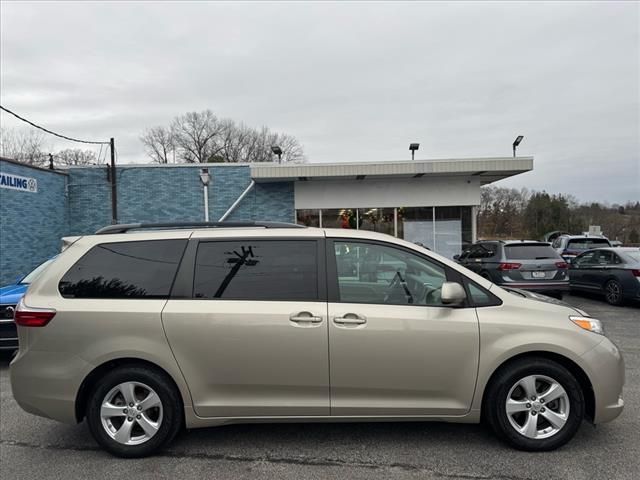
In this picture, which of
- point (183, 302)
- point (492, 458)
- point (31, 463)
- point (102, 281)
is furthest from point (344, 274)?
point (31, 463)

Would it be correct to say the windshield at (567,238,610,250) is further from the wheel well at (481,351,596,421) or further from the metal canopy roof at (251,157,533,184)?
the wheel well at (481,351,596,421)

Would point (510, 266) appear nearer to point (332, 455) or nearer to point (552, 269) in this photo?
point (552, 269)

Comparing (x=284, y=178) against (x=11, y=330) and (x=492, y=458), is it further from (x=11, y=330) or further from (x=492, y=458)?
(x=492, y=458)

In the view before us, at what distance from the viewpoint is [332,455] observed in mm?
3160

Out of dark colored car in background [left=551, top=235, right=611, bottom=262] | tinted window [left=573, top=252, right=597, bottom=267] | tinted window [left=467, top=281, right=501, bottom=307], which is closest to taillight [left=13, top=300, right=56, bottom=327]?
tinted window [left=467, top=281, right=501, bottom=307]

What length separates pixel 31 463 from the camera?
3.16 metres

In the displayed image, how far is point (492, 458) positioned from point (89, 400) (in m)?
3.11

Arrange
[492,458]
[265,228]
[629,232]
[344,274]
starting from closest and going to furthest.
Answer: [492,458]
[344,274]
[265,228]
[629,232]

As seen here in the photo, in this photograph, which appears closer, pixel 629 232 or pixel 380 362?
pixel 380 362

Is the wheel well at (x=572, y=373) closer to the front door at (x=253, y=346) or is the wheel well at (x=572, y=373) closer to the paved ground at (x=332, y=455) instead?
the paved ground at (x=332, y=455)

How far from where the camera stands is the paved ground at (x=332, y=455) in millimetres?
2924

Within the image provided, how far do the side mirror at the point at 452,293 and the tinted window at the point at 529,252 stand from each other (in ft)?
21.7

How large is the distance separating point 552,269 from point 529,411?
21.3 ft

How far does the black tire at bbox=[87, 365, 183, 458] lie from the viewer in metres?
3.16
